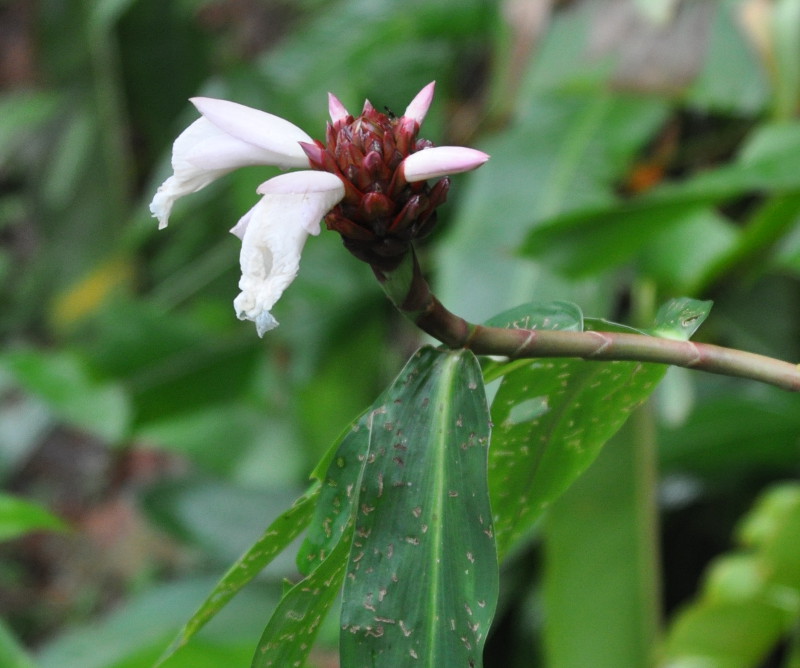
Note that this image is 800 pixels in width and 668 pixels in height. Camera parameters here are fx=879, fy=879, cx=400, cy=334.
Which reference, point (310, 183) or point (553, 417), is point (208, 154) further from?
point (553, 417)

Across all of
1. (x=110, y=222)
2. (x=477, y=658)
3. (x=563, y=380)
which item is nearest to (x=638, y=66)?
(x=563, y=380)

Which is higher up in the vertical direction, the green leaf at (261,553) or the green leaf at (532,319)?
the green leaf at (532,319)

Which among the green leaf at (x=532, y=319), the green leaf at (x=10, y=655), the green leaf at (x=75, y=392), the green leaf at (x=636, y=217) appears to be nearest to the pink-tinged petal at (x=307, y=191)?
the green leaf at (x=532, y=319)

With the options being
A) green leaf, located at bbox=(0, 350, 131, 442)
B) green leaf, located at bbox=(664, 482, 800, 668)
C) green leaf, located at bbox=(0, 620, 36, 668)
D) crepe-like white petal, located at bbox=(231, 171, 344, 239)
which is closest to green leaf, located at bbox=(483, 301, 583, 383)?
crepe-like white petal, located at bbox=(231, 171, 344, 239)

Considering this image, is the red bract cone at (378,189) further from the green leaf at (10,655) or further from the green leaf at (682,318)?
the green leaf at (10,655)

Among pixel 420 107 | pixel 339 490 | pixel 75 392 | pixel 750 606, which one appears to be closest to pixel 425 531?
pixel 339 490

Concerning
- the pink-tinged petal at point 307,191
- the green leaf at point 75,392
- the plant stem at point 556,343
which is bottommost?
the plant stem at point 556,343

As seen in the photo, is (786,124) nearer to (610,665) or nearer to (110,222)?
(610,665)
